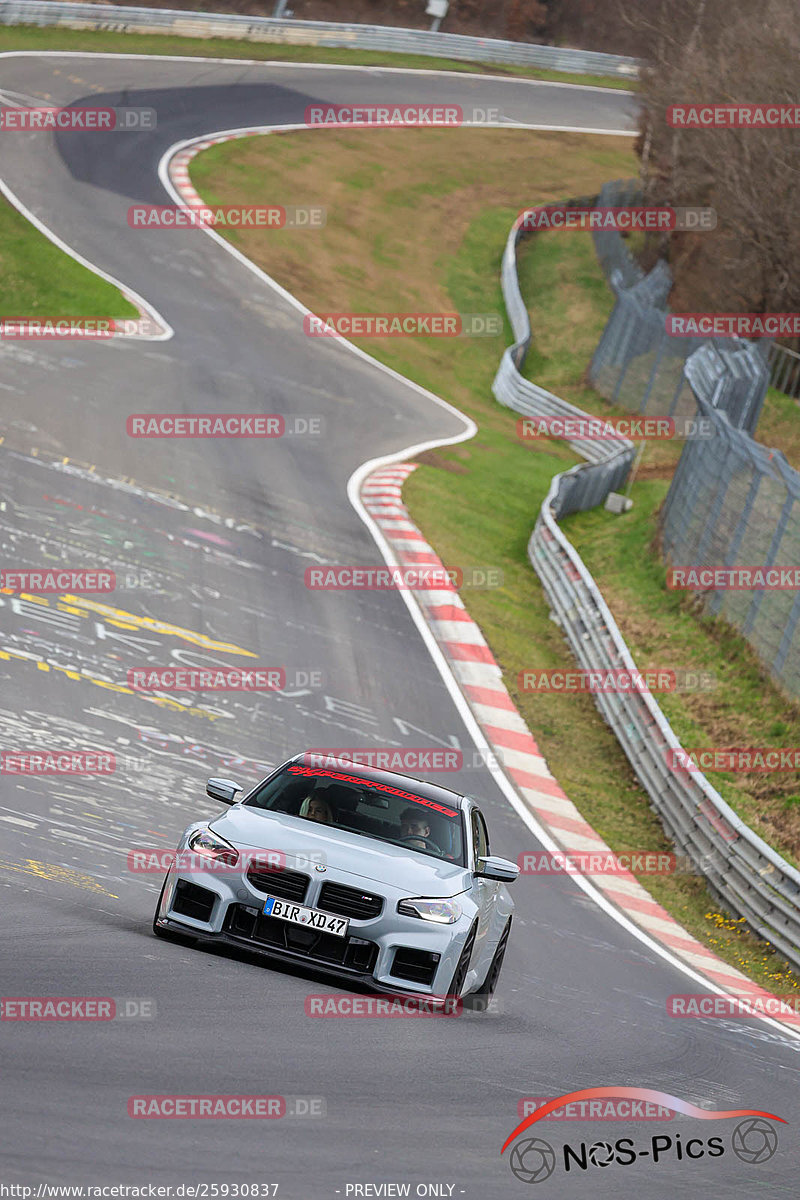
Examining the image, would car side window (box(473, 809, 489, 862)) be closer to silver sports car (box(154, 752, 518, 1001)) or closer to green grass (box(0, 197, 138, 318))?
silver sports car (box(154, 752, 518, 1001))

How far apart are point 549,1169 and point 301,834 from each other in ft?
8.89

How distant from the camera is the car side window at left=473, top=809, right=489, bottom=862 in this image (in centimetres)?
1034

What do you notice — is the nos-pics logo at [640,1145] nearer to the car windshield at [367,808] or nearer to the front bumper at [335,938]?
the front bumper at [335,938]

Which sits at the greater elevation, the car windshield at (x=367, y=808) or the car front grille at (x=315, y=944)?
the car windshield at (x=367, y=808)

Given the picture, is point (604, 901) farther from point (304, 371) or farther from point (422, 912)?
point (304, 371)

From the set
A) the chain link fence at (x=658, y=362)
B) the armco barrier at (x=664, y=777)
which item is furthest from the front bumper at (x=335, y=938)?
the chain link fence at (x=658, y=362)

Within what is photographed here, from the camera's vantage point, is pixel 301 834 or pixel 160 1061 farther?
pixel 301 834

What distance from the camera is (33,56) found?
51.5m

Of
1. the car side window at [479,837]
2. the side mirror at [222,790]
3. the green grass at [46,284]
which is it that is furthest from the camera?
the green grass at [46,284]

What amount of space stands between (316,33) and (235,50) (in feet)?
17.3

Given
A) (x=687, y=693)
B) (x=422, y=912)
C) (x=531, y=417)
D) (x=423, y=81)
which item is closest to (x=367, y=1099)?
(x=422, y=912)

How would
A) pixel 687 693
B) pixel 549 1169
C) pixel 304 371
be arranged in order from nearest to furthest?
1. pixel 549 1169
2. pixel 687 693
3. pixel 304 371

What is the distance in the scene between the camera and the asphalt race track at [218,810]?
7121mm

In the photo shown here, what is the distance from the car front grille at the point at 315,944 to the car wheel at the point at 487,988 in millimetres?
1322
